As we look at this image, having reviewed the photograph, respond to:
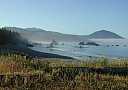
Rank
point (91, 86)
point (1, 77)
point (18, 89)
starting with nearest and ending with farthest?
point (18, 89), point (91, 86), point (1, 77)

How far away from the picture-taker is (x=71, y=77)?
1672cm

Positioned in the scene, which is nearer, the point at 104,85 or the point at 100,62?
the point at 104,85

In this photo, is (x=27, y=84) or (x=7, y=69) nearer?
(x=27, y=84)

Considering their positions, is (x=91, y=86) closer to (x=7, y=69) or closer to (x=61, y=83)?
(x=61, y=83)

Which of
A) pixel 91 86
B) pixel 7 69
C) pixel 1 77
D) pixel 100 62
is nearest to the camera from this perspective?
pixel 91 86

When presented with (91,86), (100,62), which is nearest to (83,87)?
(91,86)

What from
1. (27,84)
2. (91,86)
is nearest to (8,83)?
(27,84)

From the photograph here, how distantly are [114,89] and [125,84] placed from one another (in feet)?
5.85

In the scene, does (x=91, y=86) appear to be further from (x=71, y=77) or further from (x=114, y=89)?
(x=71, y=77)

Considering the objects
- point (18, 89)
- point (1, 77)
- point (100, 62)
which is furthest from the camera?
point (100, 62)

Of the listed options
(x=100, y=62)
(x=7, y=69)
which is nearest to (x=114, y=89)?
(x=7, y=69)

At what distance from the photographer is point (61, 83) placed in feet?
48.5

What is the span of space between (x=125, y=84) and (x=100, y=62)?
13114 mm

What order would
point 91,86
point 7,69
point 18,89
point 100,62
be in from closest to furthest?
point 18,89 → point 91,86 → point 7,69 → point 100,62
